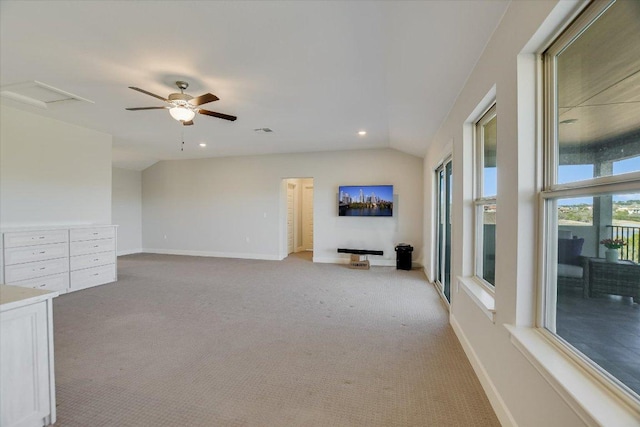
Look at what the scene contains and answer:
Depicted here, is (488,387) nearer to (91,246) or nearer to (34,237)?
(34,237)

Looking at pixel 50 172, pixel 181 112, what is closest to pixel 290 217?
pixel 50 172

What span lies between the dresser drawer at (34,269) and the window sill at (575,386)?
5671 millimetres

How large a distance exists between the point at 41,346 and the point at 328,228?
5.65m

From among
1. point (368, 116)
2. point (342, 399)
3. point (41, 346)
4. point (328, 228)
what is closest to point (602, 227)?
point (342, 399)

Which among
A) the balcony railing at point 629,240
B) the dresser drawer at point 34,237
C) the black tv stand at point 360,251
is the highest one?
the balcony railing at point 629,240

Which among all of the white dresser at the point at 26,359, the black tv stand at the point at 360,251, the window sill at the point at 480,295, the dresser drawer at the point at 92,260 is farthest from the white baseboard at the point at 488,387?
the dresser drawer at the point at 92,260

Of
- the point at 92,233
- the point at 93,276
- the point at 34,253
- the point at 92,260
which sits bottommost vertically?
the point at 93,276

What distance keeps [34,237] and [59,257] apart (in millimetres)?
461

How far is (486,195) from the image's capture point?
2.46 m

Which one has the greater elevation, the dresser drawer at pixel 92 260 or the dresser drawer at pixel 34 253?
the dresser drawer at pixel 34 253

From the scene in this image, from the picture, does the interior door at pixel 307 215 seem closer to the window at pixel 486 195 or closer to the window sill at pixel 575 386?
the window at pixel 486 195

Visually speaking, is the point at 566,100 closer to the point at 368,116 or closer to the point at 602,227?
the point at 602,227

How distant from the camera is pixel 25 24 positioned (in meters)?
2.20

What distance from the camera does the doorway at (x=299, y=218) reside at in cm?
820
